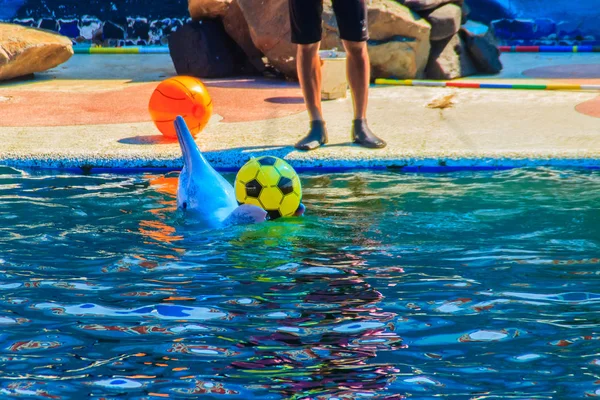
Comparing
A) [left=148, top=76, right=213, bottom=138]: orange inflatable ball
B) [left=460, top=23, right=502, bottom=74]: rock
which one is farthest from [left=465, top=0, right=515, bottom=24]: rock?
[left=148, top=76, right=213, bottom=138]: orange inflatable ball

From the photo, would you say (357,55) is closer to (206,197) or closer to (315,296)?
(206,197)

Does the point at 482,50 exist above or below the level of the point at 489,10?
below

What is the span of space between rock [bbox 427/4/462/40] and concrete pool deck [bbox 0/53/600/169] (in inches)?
21.2

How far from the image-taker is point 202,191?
4.25 meters

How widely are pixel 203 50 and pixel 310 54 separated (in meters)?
3.60

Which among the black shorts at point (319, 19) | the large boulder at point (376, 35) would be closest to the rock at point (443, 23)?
the large boulder at point (376, 35)

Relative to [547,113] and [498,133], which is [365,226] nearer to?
[498,133]

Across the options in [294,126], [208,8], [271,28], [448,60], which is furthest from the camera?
[208,8]

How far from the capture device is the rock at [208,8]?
9070mm

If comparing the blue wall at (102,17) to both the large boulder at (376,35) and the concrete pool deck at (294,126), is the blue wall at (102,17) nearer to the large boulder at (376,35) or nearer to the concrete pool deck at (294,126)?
the concrete pool deck at (294,126)

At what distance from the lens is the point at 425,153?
17.9ft

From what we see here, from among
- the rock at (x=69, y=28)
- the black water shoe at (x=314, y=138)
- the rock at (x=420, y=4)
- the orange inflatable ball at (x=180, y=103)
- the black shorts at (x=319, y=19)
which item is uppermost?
the black shorts at (x=319, y=19)

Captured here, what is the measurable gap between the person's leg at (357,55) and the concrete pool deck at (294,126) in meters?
0.12

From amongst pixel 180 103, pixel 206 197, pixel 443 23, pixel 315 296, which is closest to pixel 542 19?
pixel 443 23
